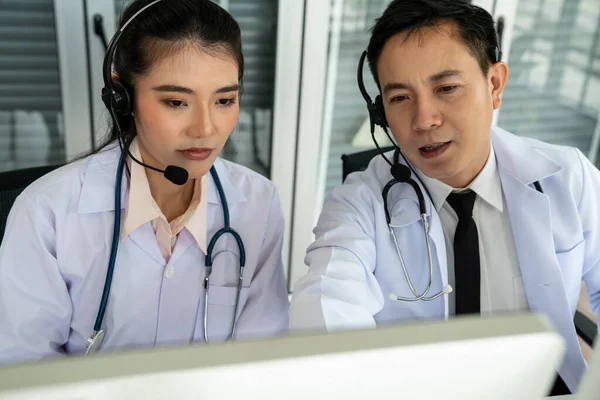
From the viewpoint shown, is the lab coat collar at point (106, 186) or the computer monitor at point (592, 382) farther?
the lab coat collar at point (106, 186)

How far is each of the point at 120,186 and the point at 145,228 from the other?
107mm

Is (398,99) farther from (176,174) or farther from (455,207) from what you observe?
(176,174)

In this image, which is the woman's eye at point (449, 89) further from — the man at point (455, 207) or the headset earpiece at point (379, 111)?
the headset earpiece at point (379, 111)

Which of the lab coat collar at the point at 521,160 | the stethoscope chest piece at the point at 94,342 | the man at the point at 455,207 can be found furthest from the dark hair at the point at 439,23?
the stethoscope chest piece at the point at 94,342

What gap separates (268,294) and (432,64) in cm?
63

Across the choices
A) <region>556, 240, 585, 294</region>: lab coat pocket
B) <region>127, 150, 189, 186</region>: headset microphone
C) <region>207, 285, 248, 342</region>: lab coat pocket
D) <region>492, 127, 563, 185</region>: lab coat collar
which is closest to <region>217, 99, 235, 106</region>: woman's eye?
<region>127, 150, 189, 186</region>: headset microphone

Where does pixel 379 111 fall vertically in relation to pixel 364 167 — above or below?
above

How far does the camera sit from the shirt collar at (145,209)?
4.09ft

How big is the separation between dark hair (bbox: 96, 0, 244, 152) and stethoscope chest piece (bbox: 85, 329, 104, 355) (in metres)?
0.53

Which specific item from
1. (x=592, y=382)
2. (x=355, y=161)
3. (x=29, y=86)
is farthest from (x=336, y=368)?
(x=29, y=86)

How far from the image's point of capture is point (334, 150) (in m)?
2.57

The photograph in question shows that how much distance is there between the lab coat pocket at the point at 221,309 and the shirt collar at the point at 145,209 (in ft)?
0.34

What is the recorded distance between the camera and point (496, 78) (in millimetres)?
1351

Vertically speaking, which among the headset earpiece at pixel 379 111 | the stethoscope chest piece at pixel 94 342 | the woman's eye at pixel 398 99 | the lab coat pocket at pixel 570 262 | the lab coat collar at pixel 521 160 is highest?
the woman's eye at pixel 398 99
